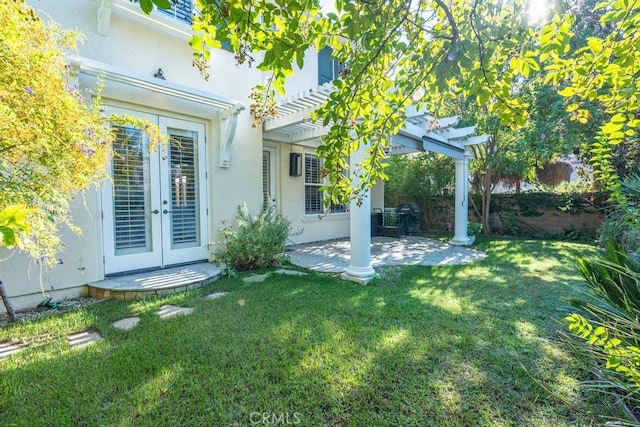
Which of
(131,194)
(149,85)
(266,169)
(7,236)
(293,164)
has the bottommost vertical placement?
(7,236)

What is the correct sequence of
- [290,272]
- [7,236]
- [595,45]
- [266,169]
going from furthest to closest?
[266,169]
[290,272]
[595,45]
[7,236]

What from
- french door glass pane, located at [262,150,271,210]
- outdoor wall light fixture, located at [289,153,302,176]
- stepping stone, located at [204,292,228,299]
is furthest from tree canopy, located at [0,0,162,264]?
→ outdoor wall light fixture, located at [289,153,302,176]

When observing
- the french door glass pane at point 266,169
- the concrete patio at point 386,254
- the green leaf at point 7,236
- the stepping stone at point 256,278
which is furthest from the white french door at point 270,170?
the green leaf at point 7,236

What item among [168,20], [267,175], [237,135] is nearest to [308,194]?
[267,175]

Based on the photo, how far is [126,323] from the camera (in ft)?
10.9

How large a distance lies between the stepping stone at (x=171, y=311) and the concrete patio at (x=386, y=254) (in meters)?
2.58

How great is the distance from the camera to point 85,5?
4.39 metres

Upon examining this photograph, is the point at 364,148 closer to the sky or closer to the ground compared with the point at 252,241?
closer to the sky

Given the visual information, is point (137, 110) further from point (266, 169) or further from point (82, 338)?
point (82, 338)

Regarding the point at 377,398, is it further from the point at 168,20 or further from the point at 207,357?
the point at 168,20

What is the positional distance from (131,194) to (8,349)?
2682mm

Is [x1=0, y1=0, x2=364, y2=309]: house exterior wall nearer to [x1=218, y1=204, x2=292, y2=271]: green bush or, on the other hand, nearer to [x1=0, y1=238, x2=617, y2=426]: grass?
[x1=218, y1=204, x2=292, y2=271]: green bush

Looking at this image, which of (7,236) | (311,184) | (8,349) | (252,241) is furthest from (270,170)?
(7,236)

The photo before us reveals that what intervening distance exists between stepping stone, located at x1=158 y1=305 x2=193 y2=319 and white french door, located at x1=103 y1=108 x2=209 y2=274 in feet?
5.65
